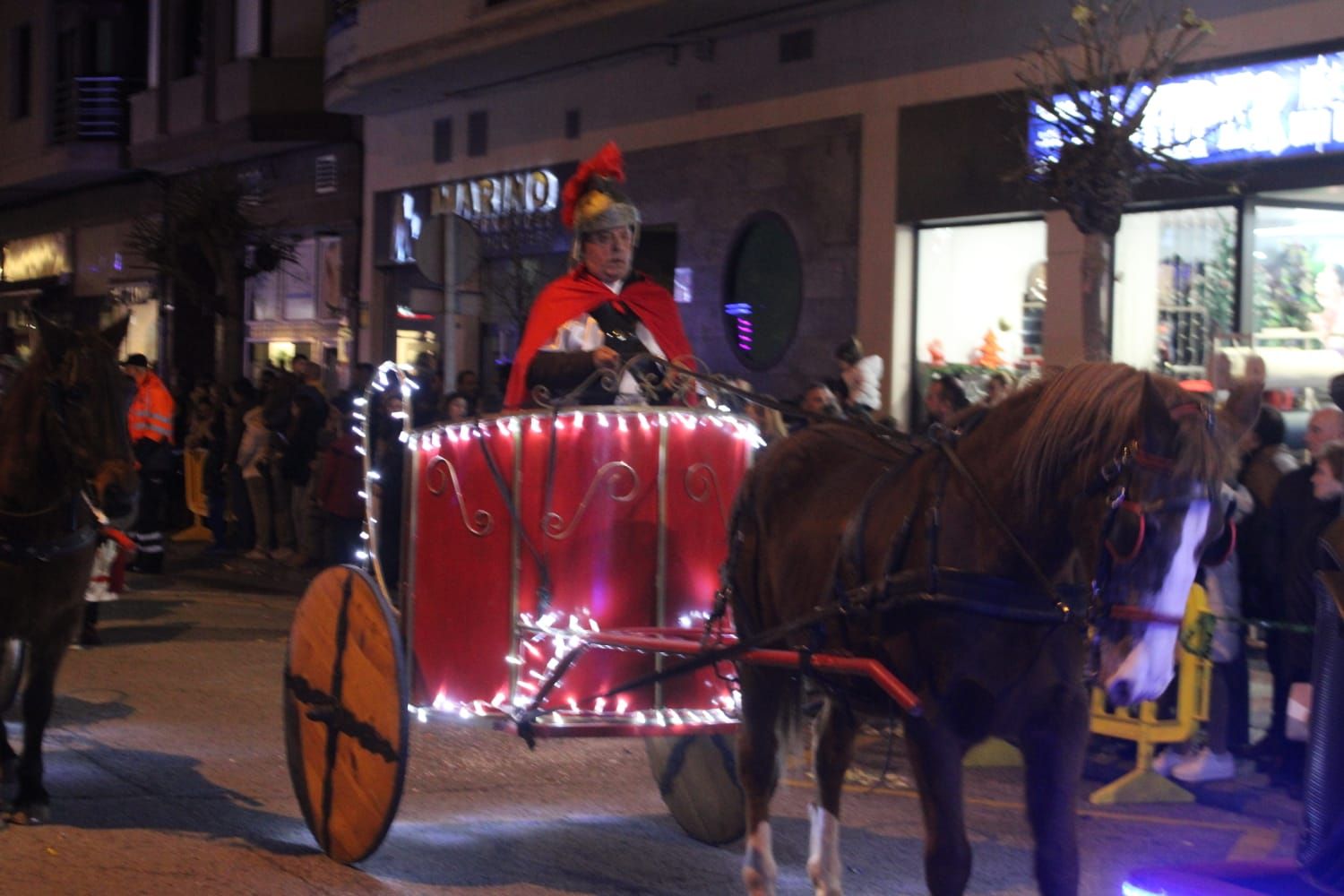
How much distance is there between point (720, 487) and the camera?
629cm

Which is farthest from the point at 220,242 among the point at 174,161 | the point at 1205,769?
the point at 1205,769

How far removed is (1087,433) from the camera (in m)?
4.26

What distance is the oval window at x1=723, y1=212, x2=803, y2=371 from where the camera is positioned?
16.2 metres

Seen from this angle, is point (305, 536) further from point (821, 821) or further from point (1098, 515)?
point (1098, 515)

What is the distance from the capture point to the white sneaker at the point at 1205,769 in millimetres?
8219

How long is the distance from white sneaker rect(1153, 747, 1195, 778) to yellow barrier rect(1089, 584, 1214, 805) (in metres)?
0.08

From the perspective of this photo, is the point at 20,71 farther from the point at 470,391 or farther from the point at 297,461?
the point at 470,391

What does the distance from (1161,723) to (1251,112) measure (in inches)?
213

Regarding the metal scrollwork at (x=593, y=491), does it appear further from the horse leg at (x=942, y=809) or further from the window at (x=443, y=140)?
the window at (x=443, y=140)

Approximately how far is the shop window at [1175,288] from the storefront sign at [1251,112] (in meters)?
0.61

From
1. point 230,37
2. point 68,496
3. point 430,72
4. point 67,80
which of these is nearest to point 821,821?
point 68,496

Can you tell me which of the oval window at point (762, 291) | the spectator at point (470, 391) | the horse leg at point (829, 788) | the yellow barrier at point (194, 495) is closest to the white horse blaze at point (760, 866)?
the horse leg at point (829, 788)

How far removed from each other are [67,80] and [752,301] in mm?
21939

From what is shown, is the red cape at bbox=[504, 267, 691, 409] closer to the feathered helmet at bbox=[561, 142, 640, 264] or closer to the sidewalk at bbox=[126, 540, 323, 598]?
the feathered helmet at bbox=[561, 142, 640, 264]
